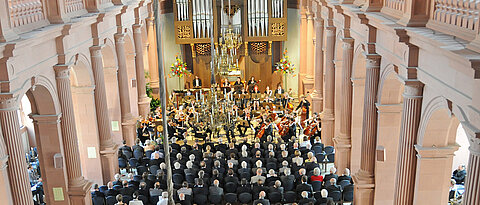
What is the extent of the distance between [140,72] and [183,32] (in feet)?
20.5

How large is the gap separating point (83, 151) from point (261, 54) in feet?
52.1

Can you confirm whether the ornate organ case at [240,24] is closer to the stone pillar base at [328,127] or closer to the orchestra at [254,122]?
the orchestra at [254,122]

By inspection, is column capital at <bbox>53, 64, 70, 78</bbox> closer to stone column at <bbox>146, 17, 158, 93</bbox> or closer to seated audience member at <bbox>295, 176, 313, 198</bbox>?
seated audience member at <bbox>295, 176, 313, 198</bbox>

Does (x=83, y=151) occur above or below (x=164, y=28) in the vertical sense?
below

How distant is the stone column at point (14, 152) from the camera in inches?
412

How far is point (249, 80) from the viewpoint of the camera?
→ 100 feet

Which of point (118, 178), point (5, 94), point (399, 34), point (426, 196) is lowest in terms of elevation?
point (118, 178)

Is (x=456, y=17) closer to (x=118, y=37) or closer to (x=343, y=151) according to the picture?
(x=343, y=151)

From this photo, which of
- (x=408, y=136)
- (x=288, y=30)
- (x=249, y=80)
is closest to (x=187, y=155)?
(x=408, y=136)

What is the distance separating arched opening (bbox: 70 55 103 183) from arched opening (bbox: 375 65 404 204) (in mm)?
9381

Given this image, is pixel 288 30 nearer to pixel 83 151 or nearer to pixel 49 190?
pixel 83 151

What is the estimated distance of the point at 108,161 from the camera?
1772 cm

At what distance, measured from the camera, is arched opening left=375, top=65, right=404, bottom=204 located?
1320 cm

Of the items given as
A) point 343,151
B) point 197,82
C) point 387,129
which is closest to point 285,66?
point 197,82
